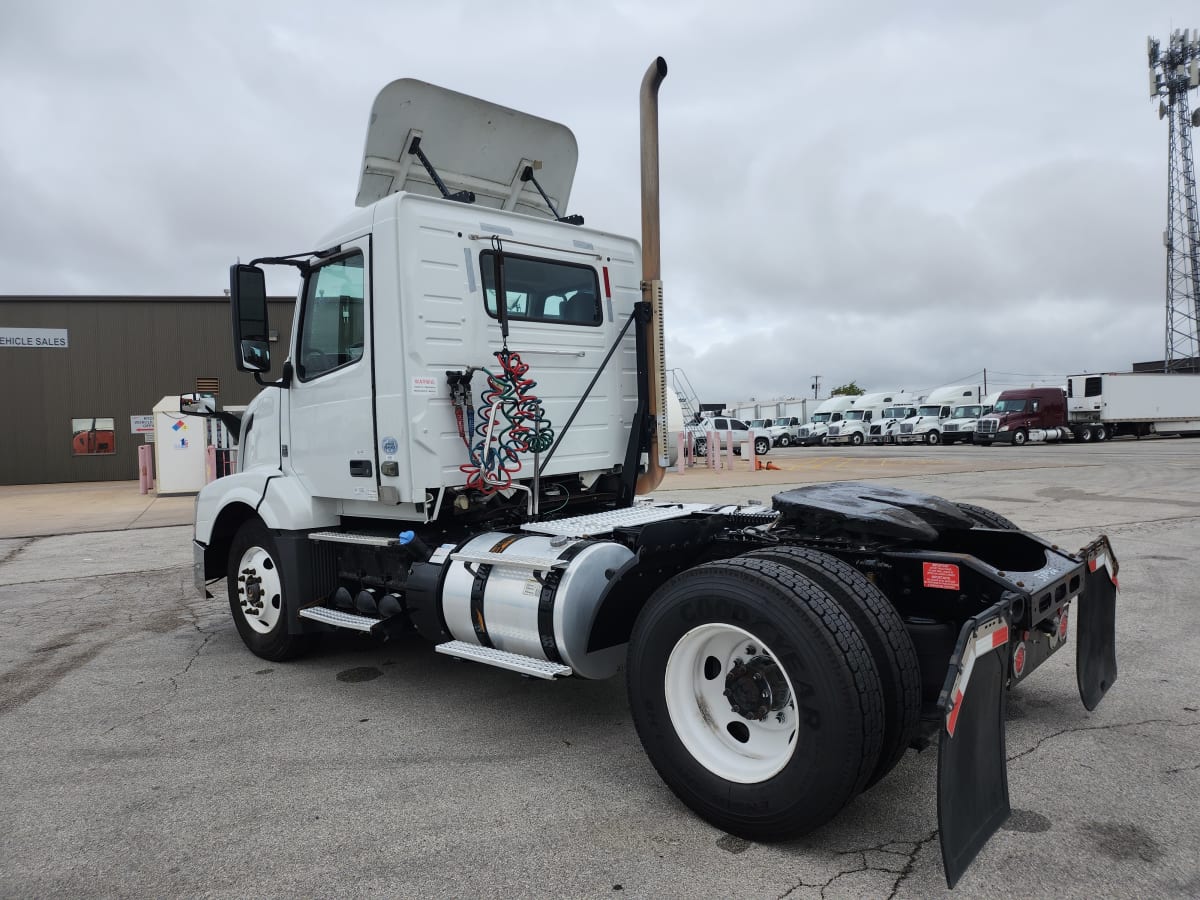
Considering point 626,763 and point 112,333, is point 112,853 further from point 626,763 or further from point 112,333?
point 112,333

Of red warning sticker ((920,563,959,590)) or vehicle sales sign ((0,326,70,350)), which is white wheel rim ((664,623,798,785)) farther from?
vehicle sales sign ((0,326,70,350))

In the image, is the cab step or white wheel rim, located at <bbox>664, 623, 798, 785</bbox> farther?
the cab step

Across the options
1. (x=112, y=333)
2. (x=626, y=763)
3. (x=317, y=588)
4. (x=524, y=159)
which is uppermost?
(x=112, y=333)

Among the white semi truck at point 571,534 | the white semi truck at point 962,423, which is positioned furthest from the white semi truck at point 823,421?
the white semi truck at point 571,534

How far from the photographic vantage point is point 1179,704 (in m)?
4.06

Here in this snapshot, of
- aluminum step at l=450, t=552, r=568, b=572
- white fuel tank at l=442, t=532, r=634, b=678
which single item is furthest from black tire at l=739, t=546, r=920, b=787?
aluminum step at l=450, t=552, r=568, b=572

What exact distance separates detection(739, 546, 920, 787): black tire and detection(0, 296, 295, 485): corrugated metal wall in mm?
26852

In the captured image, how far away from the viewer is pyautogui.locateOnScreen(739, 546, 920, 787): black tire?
271cm

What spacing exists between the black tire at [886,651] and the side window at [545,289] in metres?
2.49

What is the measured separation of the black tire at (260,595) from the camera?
16.8 ft

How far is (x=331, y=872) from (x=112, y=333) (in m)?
29.6

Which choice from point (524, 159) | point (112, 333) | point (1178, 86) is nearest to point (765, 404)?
point (1178, 86)

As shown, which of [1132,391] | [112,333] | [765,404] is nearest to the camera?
[112,333]

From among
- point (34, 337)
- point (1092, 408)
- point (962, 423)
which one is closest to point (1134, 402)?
point (1092, 408)
